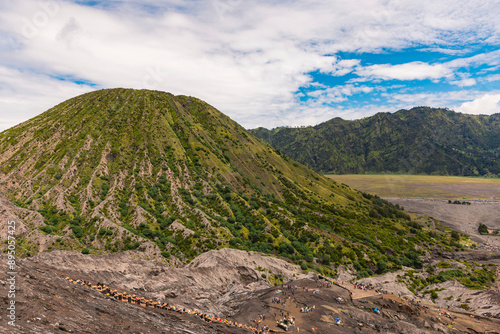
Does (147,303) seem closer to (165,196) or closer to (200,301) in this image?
(200,301)

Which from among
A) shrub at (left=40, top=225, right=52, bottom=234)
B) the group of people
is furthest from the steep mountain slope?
the group of people

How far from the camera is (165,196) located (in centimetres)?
10544

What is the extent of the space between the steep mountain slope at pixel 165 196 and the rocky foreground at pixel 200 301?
50.0 ft

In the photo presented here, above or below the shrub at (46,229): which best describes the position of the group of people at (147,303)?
below

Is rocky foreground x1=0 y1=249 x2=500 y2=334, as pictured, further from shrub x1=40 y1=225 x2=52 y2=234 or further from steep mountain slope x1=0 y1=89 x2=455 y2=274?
shrub x1=40 y1=225 x2=52 y2=234

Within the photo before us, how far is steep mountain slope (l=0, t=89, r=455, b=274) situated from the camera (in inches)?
3247

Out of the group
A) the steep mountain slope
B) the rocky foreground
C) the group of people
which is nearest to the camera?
the rocky foreground

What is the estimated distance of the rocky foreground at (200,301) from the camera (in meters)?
28.6

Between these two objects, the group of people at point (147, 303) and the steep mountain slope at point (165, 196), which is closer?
the group of people at point (147, 303)

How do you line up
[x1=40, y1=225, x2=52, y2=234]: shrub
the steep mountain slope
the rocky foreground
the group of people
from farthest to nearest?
the steep mountain slope < [x1=40, y1=225, x2=52, y2=234]: shrub < the group of people < the rocky foreground

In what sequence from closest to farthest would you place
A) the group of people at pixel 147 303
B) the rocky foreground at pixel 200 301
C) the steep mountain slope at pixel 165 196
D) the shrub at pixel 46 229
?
the rocky foreground at pixel 200 301
the group of people at pixel 147 303
the shrub at pixel 46 229
the steep mountain slope at pixel 165 196

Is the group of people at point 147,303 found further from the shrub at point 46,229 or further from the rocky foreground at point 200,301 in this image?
the shrub at point 46,229

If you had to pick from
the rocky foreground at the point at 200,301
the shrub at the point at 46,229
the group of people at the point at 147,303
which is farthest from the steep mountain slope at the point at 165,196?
the group of people at the point at 147,303

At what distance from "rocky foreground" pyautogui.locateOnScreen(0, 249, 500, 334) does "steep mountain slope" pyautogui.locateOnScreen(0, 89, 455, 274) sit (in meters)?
15.2
